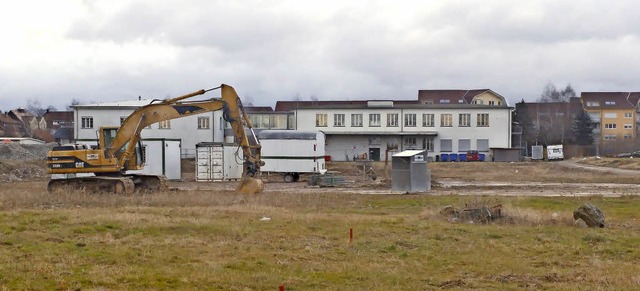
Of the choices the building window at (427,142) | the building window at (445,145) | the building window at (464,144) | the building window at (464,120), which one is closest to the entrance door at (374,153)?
the building window at (427,142)

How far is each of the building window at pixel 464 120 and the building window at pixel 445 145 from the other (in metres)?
2.42

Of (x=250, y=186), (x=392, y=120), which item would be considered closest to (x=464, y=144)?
(x=392, y=120)

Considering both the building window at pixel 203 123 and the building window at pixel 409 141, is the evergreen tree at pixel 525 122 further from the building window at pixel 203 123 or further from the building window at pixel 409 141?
the building window at pixel 203 123

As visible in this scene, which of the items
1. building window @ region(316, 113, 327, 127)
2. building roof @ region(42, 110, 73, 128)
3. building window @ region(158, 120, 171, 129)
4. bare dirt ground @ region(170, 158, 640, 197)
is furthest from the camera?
building roof @ region(42, 110, 73, 128)

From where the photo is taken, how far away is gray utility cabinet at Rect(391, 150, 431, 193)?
3769cm

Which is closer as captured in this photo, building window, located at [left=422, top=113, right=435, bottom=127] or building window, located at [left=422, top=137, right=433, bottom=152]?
building window, located at [left=422, top=113, right=435, bottom=127]

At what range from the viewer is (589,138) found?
112938 mm

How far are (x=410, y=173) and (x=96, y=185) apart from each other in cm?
1533

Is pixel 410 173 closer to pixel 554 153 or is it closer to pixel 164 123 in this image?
pixel 164 123

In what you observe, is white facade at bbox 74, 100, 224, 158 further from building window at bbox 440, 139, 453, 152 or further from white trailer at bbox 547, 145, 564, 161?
white trailer at bbox 547, 145, 564, 161

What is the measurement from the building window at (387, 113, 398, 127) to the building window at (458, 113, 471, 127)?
7405 millimetres

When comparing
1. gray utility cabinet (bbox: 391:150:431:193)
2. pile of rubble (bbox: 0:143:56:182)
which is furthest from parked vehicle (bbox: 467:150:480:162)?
gray utility cabinet (bbox: 391:150:431:193)

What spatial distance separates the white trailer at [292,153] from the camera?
4934 cm

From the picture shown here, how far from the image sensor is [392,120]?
291 feet
